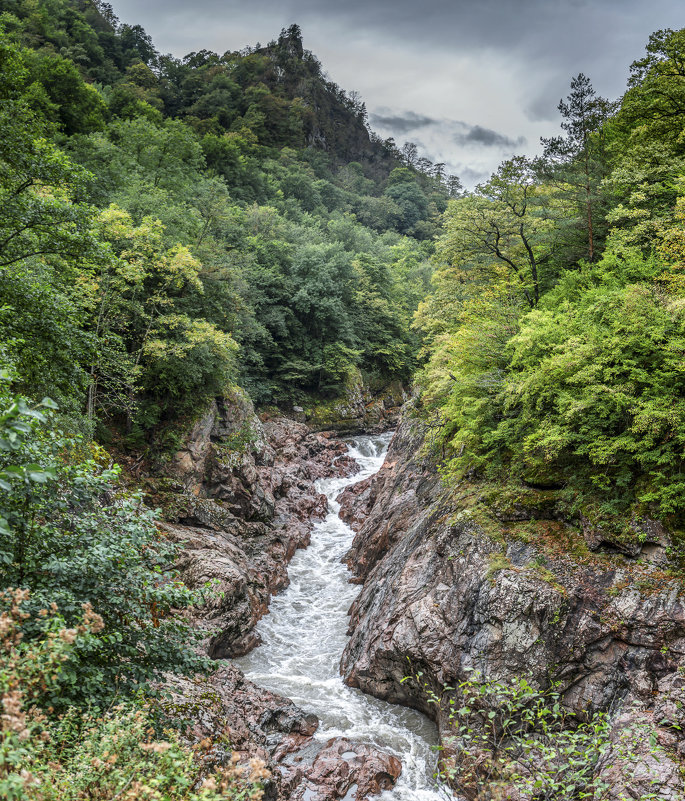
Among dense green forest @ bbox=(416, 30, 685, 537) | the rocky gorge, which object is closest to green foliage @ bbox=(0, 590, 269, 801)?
the rocky gorge

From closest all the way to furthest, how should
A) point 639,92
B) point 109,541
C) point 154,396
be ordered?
1. point 109,541
2. point 639,92
3. point 154,396

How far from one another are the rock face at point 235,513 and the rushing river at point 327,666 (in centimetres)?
66

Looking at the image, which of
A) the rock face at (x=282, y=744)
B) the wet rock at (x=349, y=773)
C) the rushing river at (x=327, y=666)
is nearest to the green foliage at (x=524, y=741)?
the rushing river at (x=327, y=666)

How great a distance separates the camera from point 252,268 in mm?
30000

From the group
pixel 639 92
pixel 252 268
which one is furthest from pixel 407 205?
pixel 639 92

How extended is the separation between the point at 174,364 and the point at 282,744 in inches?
493

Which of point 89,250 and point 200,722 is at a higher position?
point 89,250

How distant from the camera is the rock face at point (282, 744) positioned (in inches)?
327

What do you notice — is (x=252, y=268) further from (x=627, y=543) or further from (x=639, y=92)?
(x=627, y=543)

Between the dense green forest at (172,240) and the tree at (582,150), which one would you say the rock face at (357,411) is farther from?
the tree at (582,150)

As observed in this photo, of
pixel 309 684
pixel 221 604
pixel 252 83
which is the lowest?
pixel 309 684

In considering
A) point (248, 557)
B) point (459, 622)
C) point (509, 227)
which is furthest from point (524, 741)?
point (509, 227)

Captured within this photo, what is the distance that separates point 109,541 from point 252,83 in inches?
3361

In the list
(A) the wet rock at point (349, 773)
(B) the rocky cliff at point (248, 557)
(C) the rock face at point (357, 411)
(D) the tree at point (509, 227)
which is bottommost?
(A) the wet rock at point (349, 773)
